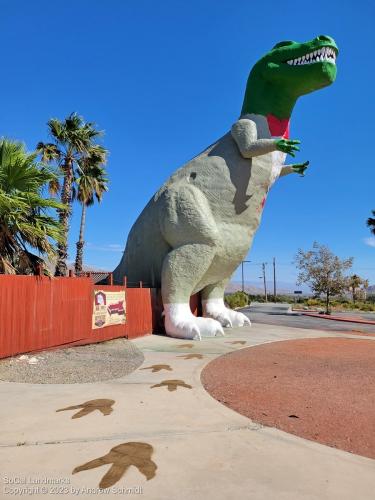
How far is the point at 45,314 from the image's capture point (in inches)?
287

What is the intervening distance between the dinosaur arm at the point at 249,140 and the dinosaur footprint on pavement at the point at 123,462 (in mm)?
8635

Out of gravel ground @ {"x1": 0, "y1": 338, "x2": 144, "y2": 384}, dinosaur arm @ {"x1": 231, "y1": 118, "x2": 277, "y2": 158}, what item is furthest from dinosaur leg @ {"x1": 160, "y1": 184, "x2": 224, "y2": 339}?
gravel ground @ {"x1": 0, "y1": 338, "x2": 144, "y2": 384}

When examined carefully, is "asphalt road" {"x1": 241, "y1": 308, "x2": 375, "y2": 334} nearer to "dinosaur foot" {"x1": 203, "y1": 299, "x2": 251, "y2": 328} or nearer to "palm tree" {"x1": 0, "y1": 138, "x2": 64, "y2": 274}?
"dinosaur foot" {"x1": 203, "y1": 299, "x2": 251, "y2": 328}

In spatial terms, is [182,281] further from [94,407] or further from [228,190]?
[94,407]

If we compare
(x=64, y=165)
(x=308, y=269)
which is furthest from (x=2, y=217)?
(x=308, y=269)

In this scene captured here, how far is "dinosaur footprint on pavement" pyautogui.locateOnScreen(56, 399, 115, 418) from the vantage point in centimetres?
400

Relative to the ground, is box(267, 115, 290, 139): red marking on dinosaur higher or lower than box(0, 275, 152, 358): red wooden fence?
higher

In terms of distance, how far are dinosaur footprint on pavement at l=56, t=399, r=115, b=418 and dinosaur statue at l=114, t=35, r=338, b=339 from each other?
5519 mm

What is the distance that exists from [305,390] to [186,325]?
5073 millimetres

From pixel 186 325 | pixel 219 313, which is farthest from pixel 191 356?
pixel 219 313

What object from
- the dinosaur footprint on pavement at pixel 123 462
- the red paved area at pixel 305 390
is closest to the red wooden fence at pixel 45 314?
the red paved area at pixel 305 390

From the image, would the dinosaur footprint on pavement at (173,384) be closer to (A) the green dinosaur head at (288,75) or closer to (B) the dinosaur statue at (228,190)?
(B) the dinosaur statue at (228,190)

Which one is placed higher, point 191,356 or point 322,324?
point 191,356

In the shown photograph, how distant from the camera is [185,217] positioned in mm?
10508
